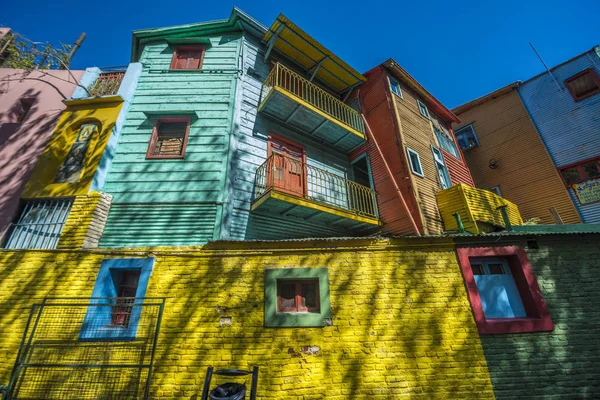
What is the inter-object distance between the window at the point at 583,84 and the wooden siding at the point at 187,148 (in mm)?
17336

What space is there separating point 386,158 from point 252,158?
18.9 feet

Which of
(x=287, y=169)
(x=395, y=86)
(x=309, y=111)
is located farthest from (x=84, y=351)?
(x=395, y=86)

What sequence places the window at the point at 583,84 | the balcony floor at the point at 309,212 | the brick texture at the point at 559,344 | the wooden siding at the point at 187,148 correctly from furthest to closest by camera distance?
the window at the point at 583,84 → the balcony floor at the point at 309,212 → the wooden siding at the point at 187,148 → the brick texture at the point at 559,344

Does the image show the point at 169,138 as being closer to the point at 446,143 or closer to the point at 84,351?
the point at 84,351

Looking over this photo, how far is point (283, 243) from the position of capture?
5.73m

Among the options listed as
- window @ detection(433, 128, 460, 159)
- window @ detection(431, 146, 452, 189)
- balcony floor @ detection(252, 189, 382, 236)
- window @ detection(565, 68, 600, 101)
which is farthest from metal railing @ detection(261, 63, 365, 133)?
window @ detection(565, 68, 600, 101)

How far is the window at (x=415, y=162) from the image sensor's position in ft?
32.7

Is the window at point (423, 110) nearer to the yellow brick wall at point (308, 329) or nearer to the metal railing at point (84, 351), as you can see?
the yellow brick wall at point (308, 329)

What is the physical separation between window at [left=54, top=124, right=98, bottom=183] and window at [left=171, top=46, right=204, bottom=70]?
3506mm

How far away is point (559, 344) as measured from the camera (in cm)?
518

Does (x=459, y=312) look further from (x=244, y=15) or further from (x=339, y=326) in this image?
(x=244, y=15)

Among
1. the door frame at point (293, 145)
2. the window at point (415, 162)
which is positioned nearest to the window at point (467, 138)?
the window at point (415, 162)

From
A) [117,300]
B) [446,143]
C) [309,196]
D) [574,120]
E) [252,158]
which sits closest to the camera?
[117,300]

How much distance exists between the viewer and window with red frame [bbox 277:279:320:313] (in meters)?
5.51
